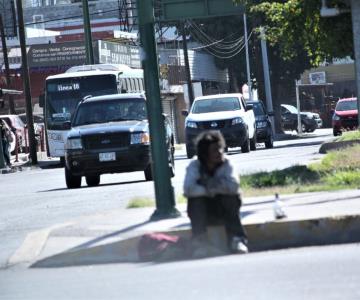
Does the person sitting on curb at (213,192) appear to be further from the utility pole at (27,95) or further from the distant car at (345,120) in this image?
the distant car at (345,120)

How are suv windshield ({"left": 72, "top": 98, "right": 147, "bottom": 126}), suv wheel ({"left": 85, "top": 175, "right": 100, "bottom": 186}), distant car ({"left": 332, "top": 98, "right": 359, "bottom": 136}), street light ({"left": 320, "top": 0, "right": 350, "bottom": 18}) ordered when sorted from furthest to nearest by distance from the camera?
distant car ({"left": 332, "top": 98, "right": 359, "bottom": 136}), suv wheel ({"left": 85, "top": 175, "right": 100, "bottom": 186}), suv windshield ({"left": 72, "top": 98, "right": 147, "bottom": 126}), street light ({"left": 320, "top": 0, "right": 350, "bottom": 18})

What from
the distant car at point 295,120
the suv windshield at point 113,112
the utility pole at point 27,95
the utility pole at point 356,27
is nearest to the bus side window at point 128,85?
the utility pole at point 27,95

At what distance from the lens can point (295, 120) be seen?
64.5m

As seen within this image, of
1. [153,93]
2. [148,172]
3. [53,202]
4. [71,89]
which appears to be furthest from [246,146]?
[153,93]

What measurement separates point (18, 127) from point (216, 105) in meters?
14.8

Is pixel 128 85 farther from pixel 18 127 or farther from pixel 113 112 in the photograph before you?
pixel 113 112

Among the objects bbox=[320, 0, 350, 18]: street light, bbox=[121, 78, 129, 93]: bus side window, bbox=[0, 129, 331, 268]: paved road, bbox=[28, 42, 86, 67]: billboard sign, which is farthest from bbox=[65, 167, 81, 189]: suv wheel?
bbox=[28, 42, 86, 67]: billboard sign

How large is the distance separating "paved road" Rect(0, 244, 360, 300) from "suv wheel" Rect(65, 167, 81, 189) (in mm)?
11266

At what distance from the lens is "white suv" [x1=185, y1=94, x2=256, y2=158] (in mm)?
33312

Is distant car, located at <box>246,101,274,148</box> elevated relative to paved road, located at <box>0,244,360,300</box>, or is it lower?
lower

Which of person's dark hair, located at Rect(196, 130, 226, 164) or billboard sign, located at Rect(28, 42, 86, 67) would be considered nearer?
person's dark hair, located at Rect(196, 130, 226, 164)

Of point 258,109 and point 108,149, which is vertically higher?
point 108,149

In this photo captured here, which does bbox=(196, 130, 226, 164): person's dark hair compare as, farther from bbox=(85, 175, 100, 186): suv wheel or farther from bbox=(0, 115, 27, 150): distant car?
bbox=(0, 115, 27, 150): distant car

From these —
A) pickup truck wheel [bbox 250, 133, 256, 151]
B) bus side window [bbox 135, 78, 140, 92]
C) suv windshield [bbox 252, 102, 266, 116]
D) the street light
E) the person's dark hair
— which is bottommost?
pickup truck wheel [bbox 250, 133, 256, 151]
